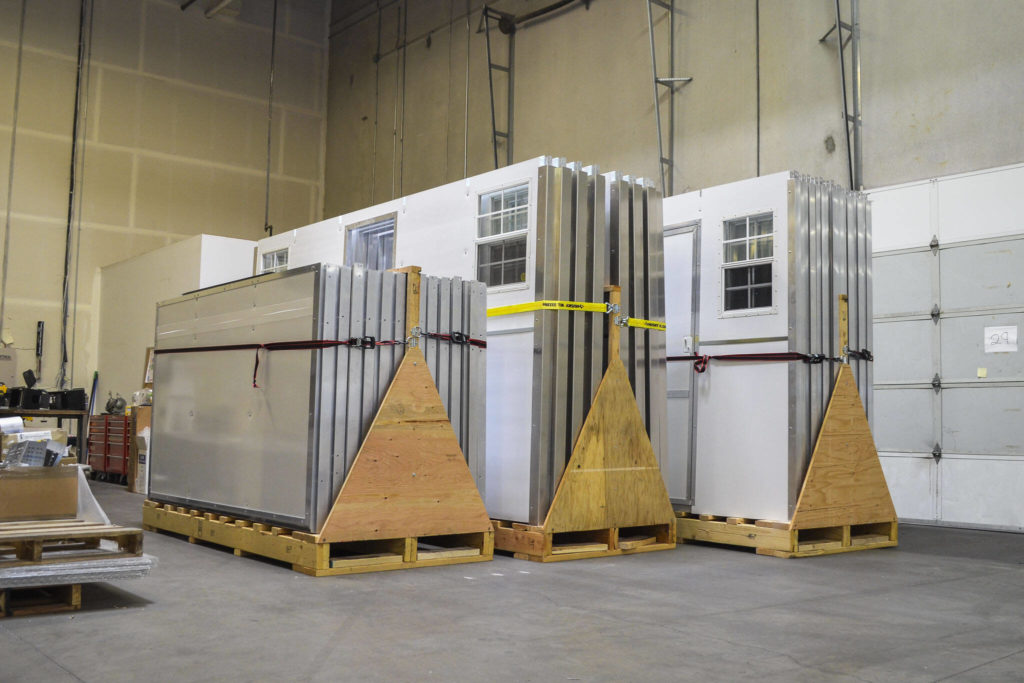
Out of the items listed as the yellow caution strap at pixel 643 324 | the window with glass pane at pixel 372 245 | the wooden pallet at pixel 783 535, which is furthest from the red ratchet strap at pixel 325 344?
the window with glass pane at pixel 372 245

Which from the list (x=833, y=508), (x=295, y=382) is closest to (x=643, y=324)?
(x=833, y=508)

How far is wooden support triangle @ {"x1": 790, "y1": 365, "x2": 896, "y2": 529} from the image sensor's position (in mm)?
7422

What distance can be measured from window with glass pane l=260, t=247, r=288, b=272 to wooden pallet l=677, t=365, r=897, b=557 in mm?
6154

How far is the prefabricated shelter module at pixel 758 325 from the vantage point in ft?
24.6

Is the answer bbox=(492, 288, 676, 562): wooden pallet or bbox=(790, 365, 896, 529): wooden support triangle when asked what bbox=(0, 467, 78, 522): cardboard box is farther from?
bbox=(790, 365, 896, 529): wooden support triangle

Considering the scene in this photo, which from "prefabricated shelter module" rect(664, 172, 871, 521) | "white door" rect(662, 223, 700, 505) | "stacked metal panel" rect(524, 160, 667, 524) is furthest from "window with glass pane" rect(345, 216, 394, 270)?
"prefabricated shelter module" rect(664, 172, 871, 521)

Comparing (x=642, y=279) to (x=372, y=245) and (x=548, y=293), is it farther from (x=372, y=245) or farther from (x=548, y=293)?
(x=372, y=245)

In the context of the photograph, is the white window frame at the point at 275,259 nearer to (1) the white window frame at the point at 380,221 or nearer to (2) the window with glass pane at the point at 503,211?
(1) the white window frame at the point at 380,221

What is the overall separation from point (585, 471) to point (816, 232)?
9.31 feet

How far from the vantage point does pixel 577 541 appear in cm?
750

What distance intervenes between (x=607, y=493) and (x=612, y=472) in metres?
0.17

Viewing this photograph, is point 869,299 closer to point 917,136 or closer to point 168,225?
point 917,136

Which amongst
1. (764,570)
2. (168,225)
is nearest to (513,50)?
(168,225)

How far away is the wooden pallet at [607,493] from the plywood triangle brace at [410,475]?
1.54 feet
